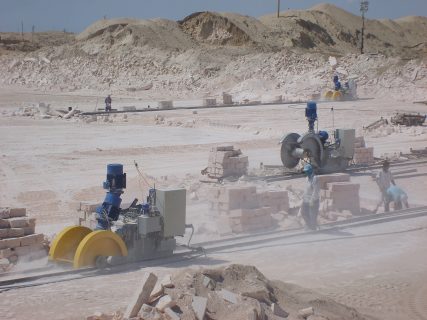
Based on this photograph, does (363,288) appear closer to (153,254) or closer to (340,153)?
(153,254)

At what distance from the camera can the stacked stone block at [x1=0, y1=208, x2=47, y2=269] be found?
31.7 feet

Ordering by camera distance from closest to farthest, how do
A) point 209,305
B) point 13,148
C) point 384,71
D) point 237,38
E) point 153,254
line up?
point 209,305
point 153,254
point 13,148
point 384,71
point 237,38

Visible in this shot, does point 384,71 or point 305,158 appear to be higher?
point 384,71

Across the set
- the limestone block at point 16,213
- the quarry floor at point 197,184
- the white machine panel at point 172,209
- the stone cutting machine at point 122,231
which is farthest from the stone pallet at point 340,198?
the limestone block at point 16,213

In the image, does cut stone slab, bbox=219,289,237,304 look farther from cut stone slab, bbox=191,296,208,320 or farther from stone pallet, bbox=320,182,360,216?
stone pallet, bbox=320,182,360,216

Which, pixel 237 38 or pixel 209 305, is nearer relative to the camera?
pixel 209 305

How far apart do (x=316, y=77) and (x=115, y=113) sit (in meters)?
18.1

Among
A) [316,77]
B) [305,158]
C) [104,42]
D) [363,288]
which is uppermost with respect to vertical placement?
[104,42]

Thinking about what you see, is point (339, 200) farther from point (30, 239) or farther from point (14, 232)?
point (14, 232)

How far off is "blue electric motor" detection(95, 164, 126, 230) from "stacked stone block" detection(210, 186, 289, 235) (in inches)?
112

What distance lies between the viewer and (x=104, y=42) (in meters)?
64.4

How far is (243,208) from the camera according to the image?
1231 cm

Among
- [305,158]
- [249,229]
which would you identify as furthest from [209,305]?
[305,158]

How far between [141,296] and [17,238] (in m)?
3.60
